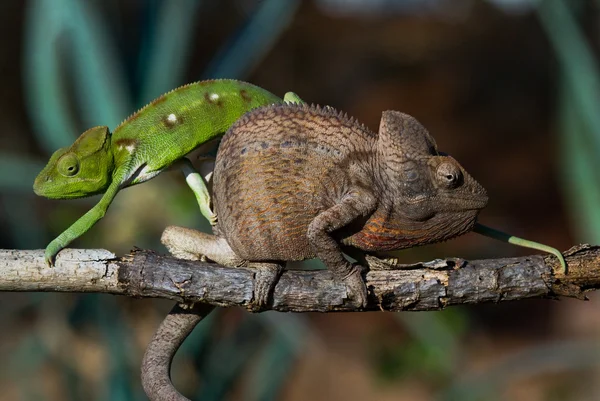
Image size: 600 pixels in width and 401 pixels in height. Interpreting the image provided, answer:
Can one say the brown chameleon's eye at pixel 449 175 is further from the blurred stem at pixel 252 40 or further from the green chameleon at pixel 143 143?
the blurred stem at pixel 252 40

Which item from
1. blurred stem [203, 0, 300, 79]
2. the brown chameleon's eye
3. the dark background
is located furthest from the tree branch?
blurred stem [203, 0, 300, 79]

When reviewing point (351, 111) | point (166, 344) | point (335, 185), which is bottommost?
point (351, 111)

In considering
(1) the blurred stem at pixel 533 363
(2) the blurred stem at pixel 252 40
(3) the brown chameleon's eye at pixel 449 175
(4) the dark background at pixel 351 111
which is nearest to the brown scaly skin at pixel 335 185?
(3) the brown chameleon's eye at pixel 449 175

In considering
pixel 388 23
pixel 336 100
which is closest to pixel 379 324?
pixel 336 100

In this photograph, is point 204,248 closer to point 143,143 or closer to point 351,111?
point 143,143

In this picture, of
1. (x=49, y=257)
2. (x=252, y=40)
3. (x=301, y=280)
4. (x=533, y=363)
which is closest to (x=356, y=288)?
(x=301, y=280)

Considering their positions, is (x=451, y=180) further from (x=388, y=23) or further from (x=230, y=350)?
(x=388, y=23)
